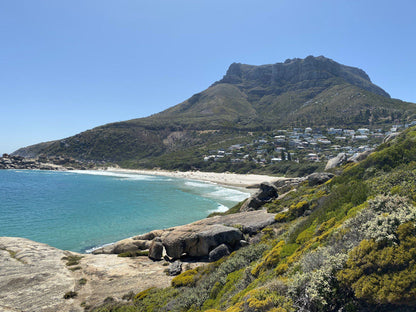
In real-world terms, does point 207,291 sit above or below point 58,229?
above

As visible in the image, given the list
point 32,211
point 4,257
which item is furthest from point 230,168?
point 4,257

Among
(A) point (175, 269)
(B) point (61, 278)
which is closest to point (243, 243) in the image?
(A) point (175, 269)

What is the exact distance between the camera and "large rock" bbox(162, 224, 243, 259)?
55.0 ft

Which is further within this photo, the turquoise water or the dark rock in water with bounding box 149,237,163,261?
the turquoise water

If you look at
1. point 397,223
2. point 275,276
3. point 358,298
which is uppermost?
point 397,223

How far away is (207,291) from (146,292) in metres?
4.57

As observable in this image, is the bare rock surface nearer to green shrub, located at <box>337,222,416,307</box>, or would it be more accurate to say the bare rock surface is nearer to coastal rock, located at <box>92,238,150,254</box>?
coastal rock, located at <box>92,238,150,254</box>

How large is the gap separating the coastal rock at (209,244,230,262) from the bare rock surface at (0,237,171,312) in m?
3.42

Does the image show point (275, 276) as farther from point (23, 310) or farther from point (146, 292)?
point (23, 310)

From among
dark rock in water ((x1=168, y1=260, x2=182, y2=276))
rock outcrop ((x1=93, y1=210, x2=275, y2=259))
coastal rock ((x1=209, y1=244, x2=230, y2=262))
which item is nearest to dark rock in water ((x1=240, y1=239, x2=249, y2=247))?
rock outcrop ((x1=93, y1=210, x2=275, y2=259))

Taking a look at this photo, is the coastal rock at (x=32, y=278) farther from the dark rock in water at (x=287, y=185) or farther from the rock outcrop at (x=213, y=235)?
the dark rock in water at (x=287, y=185)

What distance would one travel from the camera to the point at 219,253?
15.9 metres

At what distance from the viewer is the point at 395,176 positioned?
28.7 ft

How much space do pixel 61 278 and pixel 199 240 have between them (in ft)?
33.9
